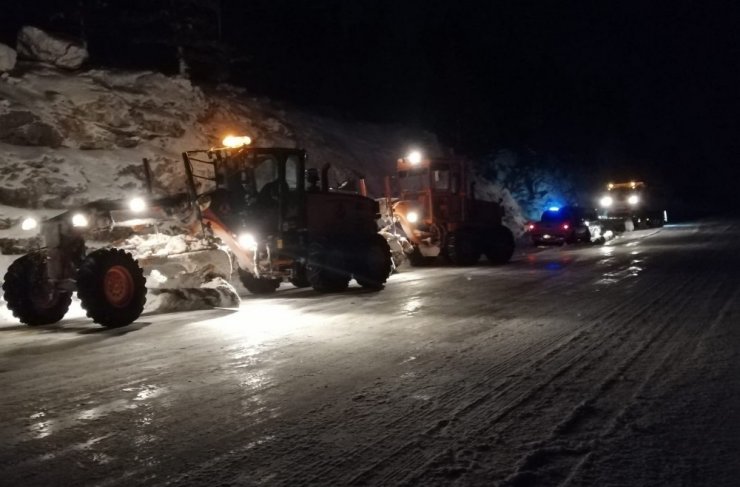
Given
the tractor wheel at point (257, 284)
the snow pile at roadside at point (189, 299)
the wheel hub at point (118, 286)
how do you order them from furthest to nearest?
the tractor wheel at point (257, 284) < the snow pile at roadside at point (189, 299) < the wheel hub at point (118, 286)

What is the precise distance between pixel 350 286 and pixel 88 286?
714cm

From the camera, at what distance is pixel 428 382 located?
6.21m

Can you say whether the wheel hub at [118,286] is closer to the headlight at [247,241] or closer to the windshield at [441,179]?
the headlight at [247,241]

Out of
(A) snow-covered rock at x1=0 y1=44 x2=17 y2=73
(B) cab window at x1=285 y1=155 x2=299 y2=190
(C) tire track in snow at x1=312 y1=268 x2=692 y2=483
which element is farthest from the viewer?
(A) snow-covered rock at x1=0 y1=44 x2=17 y2=73

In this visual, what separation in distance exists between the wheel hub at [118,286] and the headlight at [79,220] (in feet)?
3.67

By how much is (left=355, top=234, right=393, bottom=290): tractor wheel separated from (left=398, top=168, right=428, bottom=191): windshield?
230 inches

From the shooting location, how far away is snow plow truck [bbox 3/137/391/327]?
10320 millimetres

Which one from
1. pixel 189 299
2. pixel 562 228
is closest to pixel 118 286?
pixel 189 299

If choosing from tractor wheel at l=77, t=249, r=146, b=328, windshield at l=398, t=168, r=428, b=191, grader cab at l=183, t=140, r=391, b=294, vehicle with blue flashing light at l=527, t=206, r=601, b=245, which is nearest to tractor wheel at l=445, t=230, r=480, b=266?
windshield at l=398, t=168, r=428, b=191

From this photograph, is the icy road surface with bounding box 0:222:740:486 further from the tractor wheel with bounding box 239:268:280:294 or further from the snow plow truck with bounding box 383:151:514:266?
the snow plow truck with bounding box 383:151:514:266

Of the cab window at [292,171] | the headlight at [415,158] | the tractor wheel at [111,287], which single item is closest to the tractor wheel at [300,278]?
the cab window at [292,171]

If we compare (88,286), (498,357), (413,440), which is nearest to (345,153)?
(88,286)

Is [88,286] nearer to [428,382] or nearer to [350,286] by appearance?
[428,382]

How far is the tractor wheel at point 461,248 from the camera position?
792 inches
